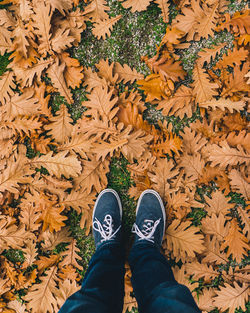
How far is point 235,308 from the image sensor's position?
1846 mm

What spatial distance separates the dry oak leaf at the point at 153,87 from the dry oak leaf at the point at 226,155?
0.54 metres

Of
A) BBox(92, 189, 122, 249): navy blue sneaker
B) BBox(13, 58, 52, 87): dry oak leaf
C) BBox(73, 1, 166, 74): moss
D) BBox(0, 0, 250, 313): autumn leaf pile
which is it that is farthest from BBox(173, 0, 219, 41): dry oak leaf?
BBox(92, 189, 122, 249): navy blue sneaker

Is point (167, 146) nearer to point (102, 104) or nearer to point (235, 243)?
point (102, 104)

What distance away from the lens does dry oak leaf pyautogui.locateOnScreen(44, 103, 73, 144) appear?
185 cm

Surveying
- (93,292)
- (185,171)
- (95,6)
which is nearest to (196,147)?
(185,171)

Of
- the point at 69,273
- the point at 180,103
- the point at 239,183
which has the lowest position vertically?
the point at 69,273

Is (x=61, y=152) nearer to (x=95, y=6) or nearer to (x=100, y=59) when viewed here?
(x=100, y=59)

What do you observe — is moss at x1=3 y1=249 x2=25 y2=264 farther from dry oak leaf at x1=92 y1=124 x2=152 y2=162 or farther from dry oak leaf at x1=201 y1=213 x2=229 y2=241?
dry oak leaf at x1=201 y1=213 x2=229 y2=241

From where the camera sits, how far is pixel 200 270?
1.85m

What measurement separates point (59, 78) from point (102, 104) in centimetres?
39

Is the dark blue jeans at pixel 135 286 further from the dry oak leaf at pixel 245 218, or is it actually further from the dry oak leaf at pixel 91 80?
the dry oak leaf at pixel 91 80

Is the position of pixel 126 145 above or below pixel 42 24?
below


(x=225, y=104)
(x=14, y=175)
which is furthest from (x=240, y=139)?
(x=14, y=175)

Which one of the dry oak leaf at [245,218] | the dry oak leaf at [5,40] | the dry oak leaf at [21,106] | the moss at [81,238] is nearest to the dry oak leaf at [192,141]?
the dry oak leaf at [245,218]
